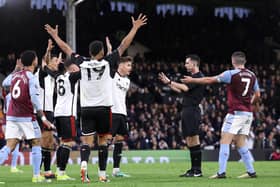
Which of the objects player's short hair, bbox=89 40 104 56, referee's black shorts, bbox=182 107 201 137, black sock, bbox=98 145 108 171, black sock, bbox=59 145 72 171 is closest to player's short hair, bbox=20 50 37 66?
player's short hair, bbox=89 40 104 56

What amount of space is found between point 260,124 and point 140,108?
5680 millimetres

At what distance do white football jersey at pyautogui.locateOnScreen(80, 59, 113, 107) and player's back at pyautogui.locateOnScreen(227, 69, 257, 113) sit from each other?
9.73 ft

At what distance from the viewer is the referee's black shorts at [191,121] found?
Result: 1766cm

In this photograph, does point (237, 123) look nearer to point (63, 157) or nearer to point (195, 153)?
point (195, 153)

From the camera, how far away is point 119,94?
18531 mm

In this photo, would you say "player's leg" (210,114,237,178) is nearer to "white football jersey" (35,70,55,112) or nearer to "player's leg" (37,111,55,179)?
"player's leg" (37,111,55,179)

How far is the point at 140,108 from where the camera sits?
37250mm

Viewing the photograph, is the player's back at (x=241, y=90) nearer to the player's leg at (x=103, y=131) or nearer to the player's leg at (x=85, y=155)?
the player's leg at (x=103, y=131)

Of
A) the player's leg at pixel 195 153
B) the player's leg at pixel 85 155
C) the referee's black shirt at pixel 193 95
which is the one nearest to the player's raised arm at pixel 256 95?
the referee's black shirt at pixel 193 95

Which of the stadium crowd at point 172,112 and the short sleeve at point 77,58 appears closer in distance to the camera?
the short sleeve at point 77,58

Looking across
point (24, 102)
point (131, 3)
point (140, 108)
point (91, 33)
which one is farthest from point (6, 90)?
point (91, 33)

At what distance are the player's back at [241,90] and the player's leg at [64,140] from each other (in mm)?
3401

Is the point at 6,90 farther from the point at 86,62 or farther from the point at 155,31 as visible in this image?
the point at 155,31

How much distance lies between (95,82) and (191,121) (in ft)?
11.3
